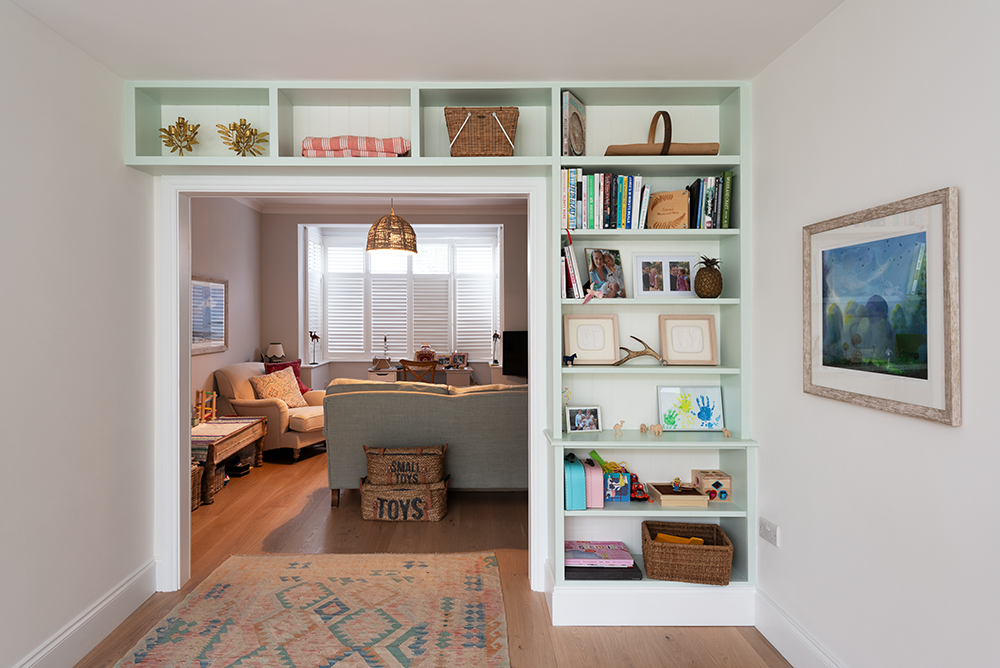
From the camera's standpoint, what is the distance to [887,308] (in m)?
1.80

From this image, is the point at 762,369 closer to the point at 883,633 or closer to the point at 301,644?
the point at 883,633

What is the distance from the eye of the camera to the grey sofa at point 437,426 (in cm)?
414

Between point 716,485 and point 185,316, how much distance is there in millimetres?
2712

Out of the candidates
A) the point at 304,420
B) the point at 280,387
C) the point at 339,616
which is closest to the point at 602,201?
the point at 339,616

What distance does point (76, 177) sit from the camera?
2.36 m

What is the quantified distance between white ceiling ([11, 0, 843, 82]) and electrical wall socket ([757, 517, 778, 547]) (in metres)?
1.95

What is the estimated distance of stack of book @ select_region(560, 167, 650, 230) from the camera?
2721 millimetres

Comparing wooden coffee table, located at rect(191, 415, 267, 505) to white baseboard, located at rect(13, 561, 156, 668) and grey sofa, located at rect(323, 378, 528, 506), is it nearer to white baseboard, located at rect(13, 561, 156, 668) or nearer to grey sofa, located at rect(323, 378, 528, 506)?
grey sofa, located at rect(323, 378, 528, 506)

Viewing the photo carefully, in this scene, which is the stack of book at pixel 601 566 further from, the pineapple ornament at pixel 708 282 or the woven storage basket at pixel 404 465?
the woven storage basket at pixel 404 465

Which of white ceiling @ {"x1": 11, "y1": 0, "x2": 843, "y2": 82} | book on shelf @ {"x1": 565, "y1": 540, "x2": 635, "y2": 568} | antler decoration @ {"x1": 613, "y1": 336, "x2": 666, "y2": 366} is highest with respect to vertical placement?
white ceiling @ {"x1": 11, "y1": 0, "x2": 843, "y2": 82}

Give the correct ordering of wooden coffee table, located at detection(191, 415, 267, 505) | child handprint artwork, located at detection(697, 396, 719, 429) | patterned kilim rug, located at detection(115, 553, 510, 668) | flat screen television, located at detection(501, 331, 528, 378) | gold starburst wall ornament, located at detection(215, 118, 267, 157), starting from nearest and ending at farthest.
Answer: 1. patterned kilim rug, located at detection(115, 553, 510, 668)
2. gold starburst wall ornament, located at detection(215, 118, 267, 157)
3. child handprint artwork, located at detection(697, 396, 719, 429)
4. wooden coffee table, located at detection(191, 415, 267, 505)
5. flat screen television, located at detection(501, 331, 528, 378)

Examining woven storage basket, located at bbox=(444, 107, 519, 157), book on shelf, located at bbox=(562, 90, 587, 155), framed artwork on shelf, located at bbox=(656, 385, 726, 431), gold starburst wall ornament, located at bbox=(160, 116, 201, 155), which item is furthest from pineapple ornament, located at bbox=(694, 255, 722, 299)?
gold starburst wall ornament, located at bbox=(160, 116, 201, 155)

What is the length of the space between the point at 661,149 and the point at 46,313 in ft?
8.36

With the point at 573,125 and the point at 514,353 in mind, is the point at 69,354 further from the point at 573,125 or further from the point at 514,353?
the point at 514,353
